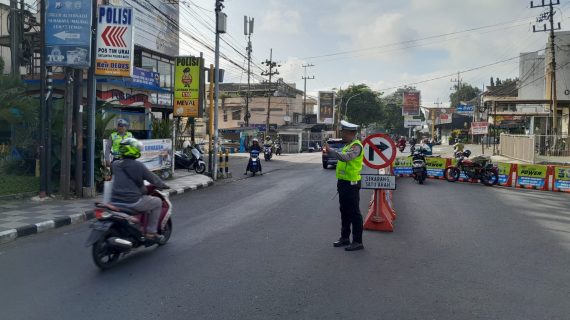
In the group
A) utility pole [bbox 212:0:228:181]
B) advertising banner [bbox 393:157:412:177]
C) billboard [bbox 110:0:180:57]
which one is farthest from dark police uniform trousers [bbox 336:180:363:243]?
billboard [bbox 110:0:180:57]

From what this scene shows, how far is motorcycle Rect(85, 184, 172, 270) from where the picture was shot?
5770 mm

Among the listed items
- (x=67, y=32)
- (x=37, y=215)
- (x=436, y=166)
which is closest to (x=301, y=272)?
(x=37, y=215)

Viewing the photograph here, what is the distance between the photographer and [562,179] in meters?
16.2

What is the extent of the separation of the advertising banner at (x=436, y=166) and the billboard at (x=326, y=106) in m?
49.4

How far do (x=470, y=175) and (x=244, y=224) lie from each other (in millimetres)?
11249

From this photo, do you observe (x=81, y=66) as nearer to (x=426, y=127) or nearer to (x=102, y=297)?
(x=102, y=297)

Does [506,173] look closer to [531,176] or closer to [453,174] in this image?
[531,176]

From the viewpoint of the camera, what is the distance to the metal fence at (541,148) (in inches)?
1022

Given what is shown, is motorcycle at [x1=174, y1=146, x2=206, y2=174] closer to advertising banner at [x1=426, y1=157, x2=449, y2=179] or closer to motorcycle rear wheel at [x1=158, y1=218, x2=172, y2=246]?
advertising banner at [x1=426, y1=157, x2=449, y2=179]

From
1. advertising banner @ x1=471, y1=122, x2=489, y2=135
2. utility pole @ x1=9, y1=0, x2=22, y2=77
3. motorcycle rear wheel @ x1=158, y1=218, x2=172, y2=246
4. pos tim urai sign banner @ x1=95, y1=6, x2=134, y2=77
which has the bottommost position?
motorcycle rear wheel @ x1=158, y1=218, x2=172, y2=246

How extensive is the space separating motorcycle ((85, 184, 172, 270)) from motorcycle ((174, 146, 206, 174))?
13.2m

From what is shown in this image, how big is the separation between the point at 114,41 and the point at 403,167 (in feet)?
A: 41.1

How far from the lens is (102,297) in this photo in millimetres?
4859

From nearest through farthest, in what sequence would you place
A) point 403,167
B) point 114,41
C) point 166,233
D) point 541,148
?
point 166,233
point 114,41
point 403,167
point 541,148
